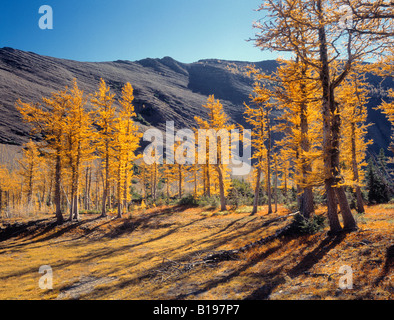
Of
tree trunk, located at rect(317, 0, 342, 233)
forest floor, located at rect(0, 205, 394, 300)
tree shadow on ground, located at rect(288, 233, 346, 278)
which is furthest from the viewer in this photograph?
tree trunk, located at rect(317, 0, 342, 233)

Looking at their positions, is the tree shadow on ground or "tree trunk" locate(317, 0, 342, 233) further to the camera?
"tree trunk" locate(317, 0, 342, 233)

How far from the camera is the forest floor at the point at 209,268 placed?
5.72 m

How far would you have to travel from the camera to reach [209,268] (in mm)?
8375

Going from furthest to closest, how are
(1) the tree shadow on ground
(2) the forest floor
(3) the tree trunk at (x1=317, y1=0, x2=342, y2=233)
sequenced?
(3) the tree trunk at (x1=317, y1=0, x2=342, y2=233), (1) the tree shadow on ground, (2) the forest floor

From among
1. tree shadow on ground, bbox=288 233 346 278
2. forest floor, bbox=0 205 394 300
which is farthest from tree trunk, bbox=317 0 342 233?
forest floor, bbox=0 205 394 300

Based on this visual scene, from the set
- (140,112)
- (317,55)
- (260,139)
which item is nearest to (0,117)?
(140,112)

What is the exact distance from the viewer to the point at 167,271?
8414mm

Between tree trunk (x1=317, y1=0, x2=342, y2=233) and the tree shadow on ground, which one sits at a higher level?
tree trunk (x1=317, y1=0, x2=342, y2=233)

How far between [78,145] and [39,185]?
3672cm

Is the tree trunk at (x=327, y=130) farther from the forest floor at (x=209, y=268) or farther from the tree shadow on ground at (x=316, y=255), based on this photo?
the forest floor at (x=209, y=268)

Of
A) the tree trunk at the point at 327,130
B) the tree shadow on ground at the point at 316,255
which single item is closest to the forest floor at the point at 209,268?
the tree shadow on ground at the point at 316,255

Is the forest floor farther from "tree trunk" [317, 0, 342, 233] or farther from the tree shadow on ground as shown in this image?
"tree trunk" [317, 0, 342, 233]

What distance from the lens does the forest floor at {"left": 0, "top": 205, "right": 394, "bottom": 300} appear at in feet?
18.8
